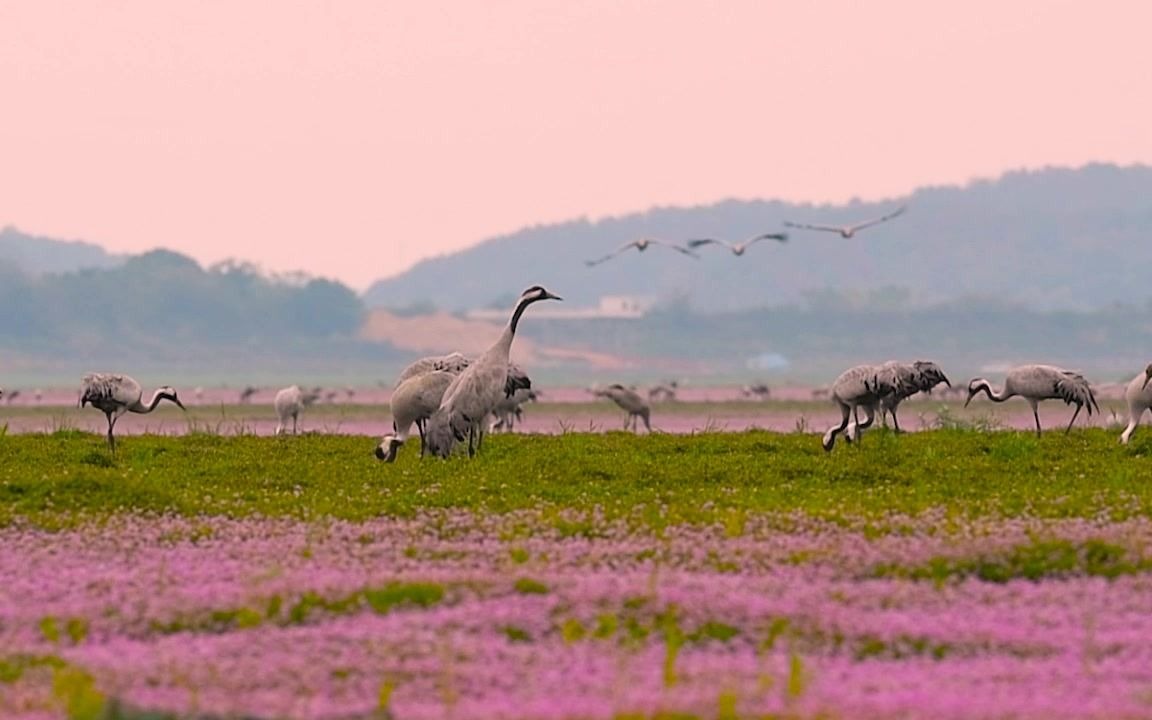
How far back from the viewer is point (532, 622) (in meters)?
16.6

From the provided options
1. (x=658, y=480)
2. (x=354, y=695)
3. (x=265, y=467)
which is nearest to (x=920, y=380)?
(x=658, y=480)

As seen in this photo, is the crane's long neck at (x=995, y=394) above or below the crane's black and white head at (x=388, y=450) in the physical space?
above

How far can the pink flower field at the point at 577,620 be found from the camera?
46.1ft

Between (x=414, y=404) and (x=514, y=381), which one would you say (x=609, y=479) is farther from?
(x=514, y=381)

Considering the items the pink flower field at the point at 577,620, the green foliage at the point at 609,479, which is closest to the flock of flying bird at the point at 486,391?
the green foliage at the point at 609,479

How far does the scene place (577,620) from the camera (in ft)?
54.6

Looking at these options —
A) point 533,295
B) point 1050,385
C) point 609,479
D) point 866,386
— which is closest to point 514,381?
point 533,295

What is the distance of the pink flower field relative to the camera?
14.1 meters

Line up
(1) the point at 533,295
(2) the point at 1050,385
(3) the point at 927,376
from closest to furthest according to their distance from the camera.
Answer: (1) the point at 533,295
(3) the point at 927,376
(2) the point at 1050,385

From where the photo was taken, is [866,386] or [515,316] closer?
[515,316]

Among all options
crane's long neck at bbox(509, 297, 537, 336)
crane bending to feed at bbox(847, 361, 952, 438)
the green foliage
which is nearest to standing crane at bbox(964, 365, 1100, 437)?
the green foliage

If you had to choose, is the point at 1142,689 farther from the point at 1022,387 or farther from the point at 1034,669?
the point at 1022,387

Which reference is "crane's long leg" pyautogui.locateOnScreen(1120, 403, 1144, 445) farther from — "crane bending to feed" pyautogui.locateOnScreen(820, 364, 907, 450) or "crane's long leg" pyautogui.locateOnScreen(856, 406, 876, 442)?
"crane's long leg" pyautogui.locateOnScreen(856, 406, 876, 442)

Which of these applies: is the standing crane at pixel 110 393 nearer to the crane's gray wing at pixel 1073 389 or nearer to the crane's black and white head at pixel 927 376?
the crane's black and white head at pixel 927 376
